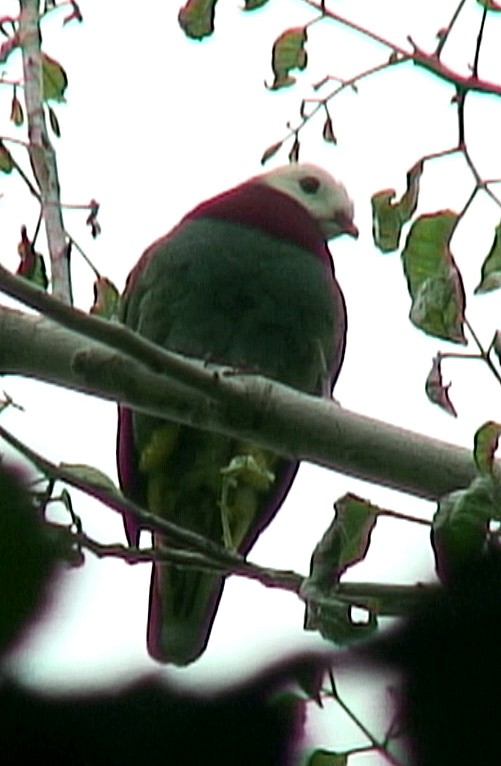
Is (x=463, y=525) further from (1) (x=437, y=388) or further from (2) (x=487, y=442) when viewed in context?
(1) (x=437, y=388)

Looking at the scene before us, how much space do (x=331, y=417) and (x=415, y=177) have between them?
27 centimetres

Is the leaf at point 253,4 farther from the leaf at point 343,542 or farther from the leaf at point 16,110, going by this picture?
the leaf at point 343,542

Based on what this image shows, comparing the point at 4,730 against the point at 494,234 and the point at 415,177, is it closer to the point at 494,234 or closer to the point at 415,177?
the point at 494,234

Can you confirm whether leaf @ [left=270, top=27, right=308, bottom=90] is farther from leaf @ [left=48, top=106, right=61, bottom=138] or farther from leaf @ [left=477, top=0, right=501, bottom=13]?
leaf @ [left=48, top=106, right=61, bottom=138]

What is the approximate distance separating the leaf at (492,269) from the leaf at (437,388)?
0.13m

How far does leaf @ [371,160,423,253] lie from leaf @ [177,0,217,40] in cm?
45

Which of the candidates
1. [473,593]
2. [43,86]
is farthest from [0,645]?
[43,86]

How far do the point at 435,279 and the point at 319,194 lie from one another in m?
2.01

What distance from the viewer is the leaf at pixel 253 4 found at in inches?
64.2

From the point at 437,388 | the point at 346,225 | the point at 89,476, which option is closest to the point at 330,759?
the point at 89,476

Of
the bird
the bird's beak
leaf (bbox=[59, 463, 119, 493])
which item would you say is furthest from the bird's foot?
the bird's beak

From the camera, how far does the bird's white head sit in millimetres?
3045

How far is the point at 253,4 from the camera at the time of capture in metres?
1.63

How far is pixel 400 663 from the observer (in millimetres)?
334
